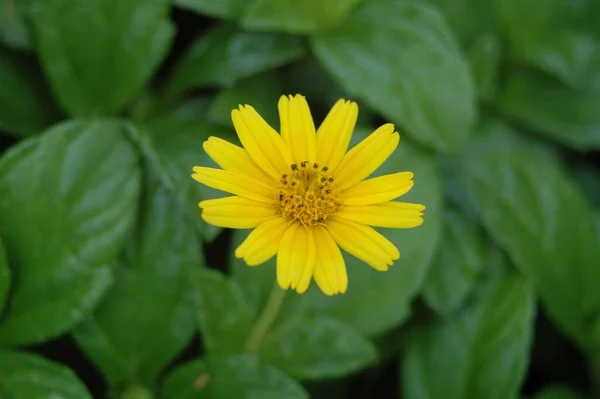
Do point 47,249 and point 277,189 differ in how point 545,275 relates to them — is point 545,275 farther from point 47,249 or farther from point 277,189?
point 47,249

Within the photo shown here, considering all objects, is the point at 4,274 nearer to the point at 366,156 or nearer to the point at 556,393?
the point at 366,156

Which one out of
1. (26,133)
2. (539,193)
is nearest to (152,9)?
(26,133)

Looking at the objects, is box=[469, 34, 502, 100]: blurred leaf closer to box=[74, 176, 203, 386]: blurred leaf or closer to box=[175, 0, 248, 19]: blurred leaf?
box=[175, 0, 248, 19]: blurred leaf

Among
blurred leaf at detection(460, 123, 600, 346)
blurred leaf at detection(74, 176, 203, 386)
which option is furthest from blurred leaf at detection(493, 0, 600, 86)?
blurred leaf at detection(74, 176, 203, 386)

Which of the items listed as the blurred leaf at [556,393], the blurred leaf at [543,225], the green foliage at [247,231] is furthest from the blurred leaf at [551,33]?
the blurred leaf at [556,393]

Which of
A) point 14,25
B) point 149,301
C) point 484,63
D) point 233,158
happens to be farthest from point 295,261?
point 484,63

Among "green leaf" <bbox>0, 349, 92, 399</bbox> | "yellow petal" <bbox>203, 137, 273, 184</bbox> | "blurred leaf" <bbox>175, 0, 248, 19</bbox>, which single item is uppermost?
"blurred leaf" <bbox>175, 0, 248, 19</bbox>

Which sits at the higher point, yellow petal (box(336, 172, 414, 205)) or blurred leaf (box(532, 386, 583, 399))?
yellow petal (box(336, 172, 414, 205))
